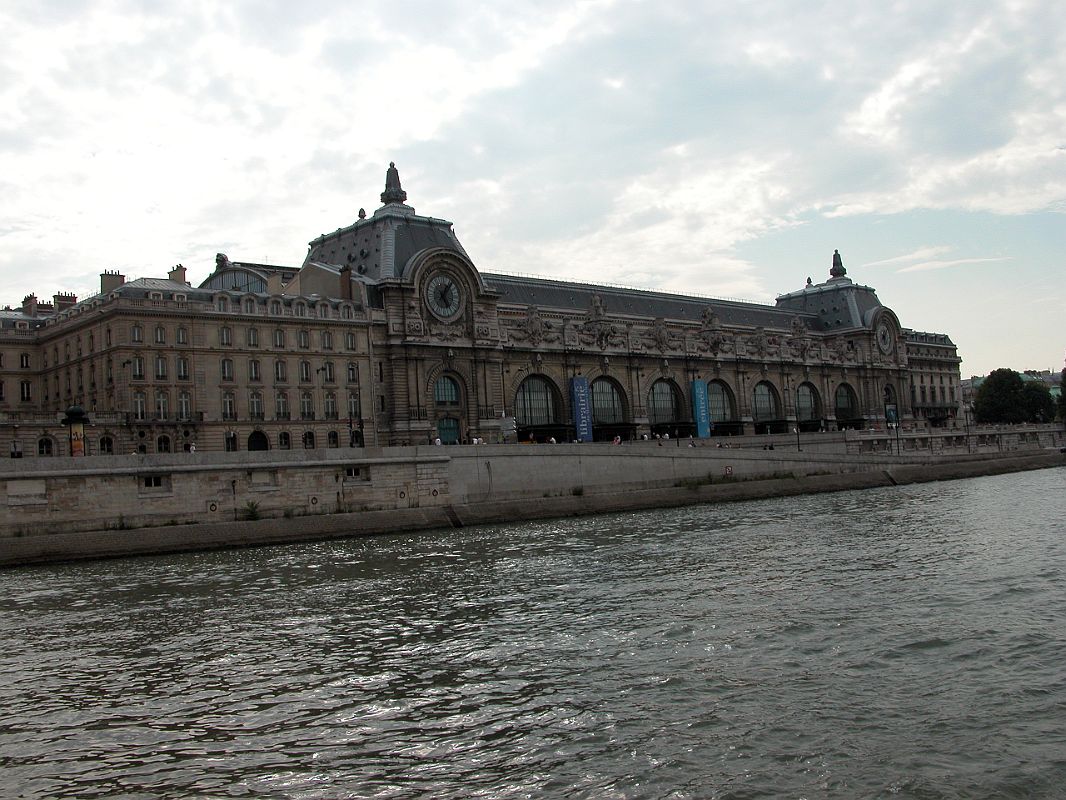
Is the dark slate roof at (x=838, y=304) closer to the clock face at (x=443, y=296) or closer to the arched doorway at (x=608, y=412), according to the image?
the arched doorway at (x=608, y=412)

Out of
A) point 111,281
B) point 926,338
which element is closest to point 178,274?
point 111,281

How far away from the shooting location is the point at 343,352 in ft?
235

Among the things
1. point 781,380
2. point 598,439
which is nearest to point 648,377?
point 598,439

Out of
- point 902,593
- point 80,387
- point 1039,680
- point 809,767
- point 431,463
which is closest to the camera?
point 809,767

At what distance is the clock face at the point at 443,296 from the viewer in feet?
255

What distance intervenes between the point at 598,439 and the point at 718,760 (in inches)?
2958

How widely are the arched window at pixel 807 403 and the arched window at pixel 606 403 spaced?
27710 millimetres

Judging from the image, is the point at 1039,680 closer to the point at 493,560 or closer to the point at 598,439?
the point at 493,560

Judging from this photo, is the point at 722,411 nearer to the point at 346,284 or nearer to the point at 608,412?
the point at 608,412

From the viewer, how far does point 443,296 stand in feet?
258

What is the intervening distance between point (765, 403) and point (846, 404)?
17.1 m

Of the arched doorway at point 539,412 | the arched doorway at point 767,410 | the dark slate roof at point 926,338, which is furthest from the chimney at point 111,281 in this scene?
the dark slate roof at point 926,338

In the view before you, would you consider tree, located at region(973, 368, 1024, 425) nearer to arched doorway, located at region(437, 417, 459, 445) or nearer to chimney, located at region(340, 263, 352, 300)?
arched doorway, located at region(437, 417, 459, 445)

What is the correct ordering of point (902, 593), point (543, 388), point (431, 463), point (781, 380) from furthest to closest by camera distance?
point (781, 380)
point (543, 388)
point (431, 463)
point (902, 593)
